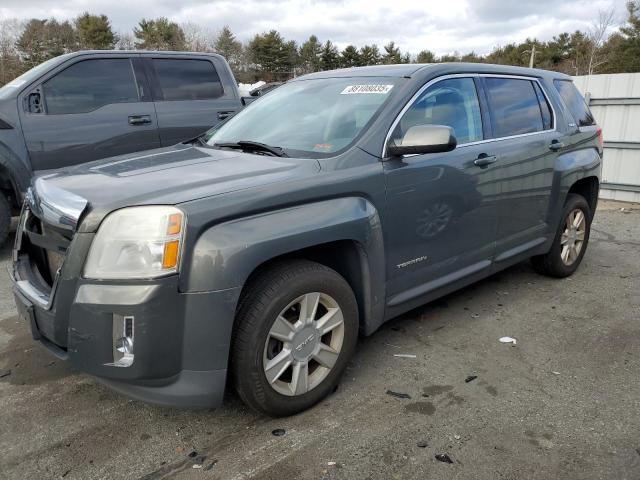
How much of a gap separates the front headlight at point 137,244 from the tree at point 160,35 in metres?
54.3

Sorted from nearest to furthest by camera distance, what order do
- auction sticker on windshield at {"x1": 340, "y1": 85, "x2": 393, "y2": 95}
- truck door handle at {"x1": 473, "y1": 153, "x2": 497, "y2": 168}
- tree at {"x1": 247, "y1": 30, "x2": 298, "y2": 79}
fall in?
auction sticker on windshield at {"x1": 340, "y1": 85, "x2": 393, "y2": 95} → truck door handle at {"x1": 473, "y1": 153, "x2": 497, "y2": 168} → tree at {"x1": 247, "y1": 30, "x2": 298, "y2": 79}

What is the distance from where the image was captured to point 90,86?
5617 mm

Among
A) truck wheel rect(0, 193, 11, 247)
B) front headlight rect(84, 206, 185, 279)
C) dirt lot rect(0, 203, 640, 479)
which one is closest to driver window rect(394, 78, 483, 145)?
dirt lot rect(0, 203, 640, 479)

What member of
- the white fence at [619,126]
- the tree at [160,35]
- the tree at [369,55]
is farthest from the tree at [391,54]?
the white fence at [619,126]

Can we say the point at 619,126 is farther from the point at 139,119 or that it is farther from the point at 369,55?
the point at 369,55

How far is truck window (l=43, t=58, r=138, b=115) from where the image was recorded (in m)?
5.41

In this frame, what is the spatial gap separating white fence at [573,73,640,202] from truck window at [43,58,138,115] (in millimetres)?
7148

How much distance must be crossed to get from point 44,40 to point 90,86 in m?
49.7

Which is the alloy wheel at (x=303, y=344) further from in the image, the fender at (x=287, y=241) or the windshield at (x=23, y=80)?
the windshield at (x=23, y=80)

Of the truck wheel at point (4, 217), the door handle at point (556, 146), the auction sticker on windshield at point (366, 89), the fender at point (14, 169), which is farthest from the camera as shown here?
the truck wheel at point (4, 217)

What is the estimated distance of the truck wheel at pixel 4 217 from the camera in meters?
5.33

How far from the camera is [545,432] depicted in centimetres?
256

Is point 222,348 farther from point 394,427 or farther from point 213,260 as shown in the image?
point 394,427

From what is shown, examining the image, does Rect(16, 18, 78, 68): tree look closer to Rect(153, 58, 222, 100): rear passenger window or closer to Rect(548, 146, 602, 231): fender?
Rect(153, 58, 222, 100): rear passenger window
